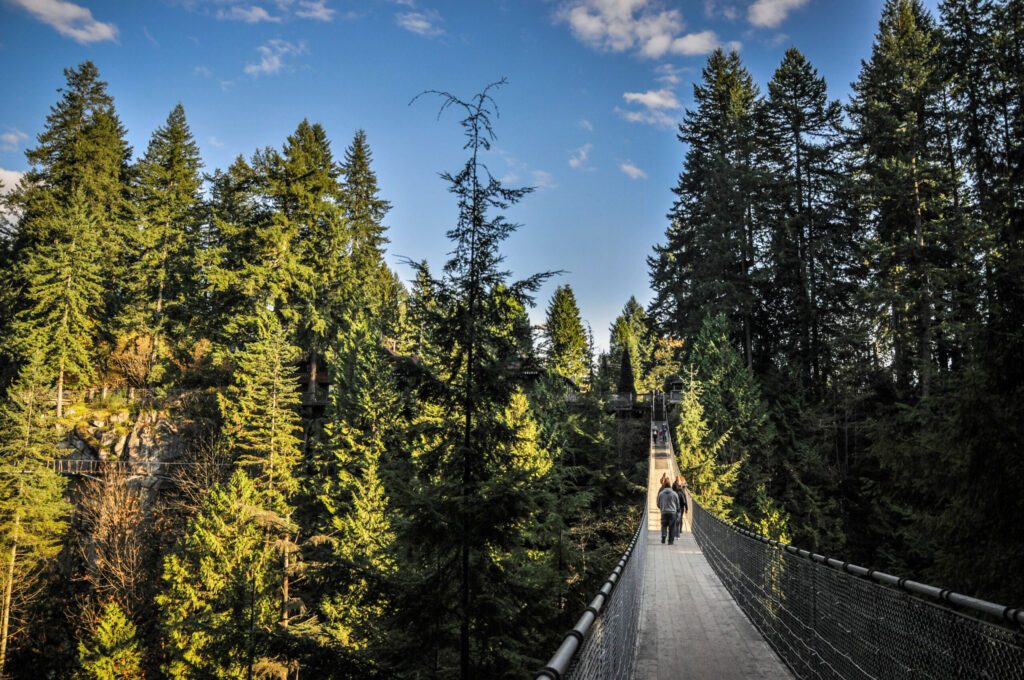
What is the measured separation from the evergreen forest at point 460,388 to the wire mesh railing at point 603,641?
11.6 feet

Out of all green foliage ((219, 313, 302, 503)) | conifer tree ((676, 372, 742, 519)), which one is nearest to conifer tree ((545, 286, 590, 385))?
conifer tree ((676, 372, 742, 519))

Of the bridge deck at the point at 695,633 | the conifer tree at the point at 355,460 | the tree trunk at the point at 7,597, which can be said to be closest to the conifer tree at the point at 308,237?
the conifer tree at the point at 355,460

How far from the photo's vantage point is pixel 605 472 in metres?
30.9

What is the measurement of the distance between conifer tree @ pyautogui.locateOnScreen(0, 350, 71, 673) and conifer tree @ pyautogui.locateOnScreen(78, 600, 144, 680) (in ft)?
11.5

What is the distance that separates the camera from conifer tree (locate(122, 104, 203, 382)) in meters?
32.8

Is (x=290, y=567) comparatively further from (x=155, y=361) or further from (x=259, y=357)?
(x=155, y=361)

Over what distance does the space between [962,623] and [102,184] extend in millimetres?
44702

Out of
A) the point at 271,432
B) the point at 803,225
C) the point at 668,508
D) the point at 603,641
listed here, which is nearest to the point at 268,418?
the point at 271,432

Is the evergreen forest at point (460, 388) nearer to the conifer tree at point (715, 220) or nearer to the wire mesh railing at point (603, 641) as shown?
the conifer tree at point (715, 220)

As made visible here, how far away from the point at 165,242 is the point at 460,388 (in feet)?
109

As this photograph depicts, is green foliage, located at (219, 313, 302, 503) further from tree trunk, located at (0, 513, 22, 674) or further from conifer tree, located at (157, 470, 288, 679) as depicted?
tree trunk, located at (0, 513, 22, 674)

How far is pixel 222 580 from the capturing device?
1977 cm

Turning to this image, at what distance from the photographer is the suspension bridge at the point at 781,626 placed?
11.1ft

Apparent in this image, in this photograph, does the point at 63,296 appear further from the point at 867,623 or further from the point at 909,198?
the point at 909,198
